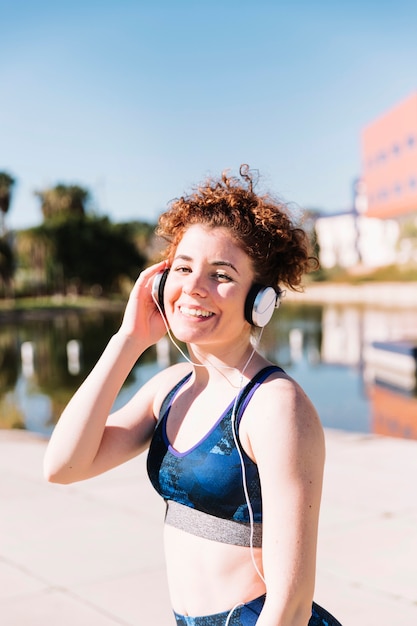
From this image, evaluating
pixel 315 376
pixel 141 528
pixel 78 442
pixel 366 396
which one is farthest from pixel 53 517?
pixel 315 376

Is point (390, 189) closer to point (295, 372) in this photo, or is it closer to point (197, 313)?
point (295, 372)

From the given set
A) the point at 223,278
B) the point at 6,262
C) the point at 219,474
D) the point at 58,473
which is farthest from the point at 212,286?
the point at 6,262

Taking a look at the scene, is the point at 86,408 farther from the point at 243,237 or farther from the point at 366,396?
the point at 366,396

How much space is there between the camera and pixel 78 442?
2.01 meters

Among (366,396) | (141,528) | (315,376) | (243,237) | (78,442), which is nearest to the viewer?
(243,237)

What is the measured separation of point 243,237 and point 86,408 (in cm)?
59

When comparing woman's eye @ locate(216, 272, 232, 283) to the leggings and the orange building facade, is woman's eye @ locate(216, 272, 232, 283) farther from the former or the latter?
the orange building facade

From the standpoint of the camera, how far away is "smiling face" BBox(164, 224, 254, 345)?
6.13 ft

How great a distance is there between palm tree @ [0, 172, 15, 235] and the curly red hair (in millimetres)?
71245

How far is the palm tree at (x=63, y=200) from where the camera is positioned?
8088cm

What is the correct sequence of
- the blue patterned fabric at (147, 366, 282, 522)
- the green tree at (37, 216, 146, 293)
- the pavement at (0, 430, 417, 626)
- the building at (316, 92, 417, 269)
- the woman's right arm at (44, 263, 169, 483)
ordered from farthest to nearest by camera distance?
the green tree at (37, 216, 146, 293)
the building at (316, 92, 417, 269)
the pavement at (0, 430, 417, 626)
the woman's right arm at (44, 263, 169, 483)
the blue patterned fabric at (147, 366, 282, 522)

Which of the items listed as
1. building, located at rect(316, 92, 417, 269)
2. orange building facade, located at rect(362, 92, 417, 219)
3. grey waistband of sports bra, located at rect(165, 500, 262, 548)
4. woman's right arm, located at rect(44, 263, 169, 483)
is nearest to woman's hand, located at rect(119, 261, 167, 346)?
woman's right arm, located at rect(44, 263, 169, 483)

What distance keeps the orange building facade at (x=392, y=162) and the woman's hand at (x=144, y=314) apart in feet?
206

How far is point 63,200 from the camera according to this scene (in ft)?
265
